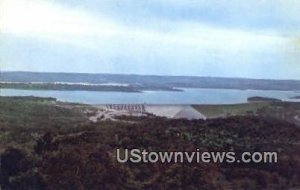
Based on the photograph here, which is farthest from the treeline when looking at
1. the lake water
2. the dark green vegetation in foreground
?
the lake water

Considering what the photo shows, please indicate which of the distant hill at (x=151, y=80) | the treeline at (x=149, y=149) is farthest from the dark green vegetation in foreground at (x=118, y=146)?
the distant hill at (x=151, y=80)

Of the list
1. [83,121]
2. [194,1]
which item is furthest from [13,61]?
[194,1]

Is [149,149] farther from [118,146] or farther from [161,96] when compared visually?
[161,96]

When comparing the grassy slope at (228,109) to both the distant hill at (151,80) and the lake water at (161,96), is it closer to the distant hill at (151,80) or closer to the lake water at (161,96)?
the lake water at (161,96)

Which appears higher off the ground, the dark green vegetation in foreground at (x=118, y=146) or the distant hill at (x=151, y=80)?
the distant hill at (x=151, y=80)

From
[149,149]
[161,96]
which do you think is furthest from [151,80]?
[149,149]

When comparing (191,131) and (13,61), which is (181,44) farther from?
(13,61)
